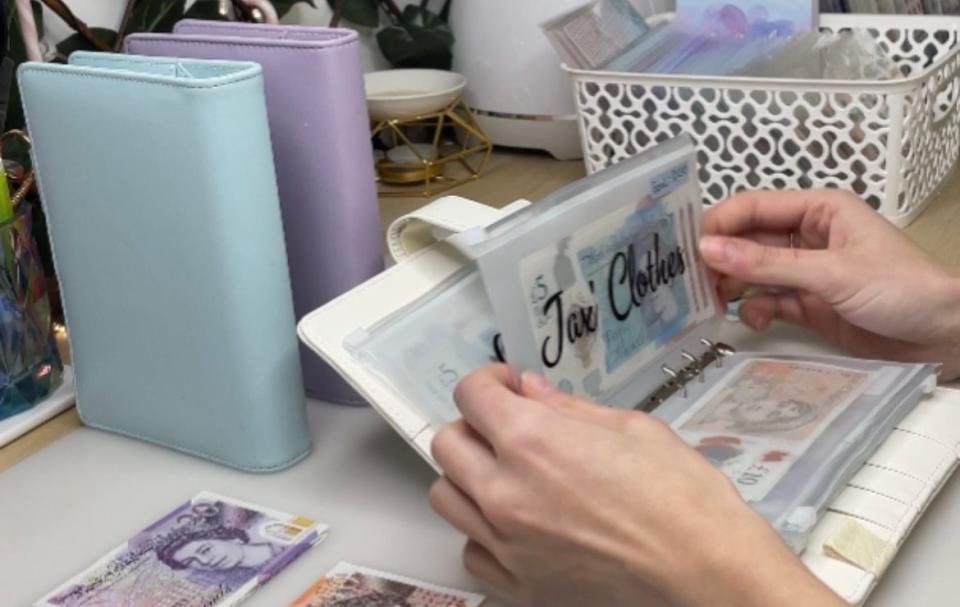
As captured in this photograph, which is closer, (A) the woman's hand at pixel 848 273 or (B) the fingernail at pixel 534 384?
(B) the fingernail at pixel 534 384

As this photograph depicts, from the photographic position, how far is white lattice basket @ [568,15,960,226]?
37.9 inches

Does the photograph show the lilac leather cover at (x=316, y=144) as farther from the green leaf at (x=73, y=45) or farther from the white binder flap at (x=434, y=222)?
the green leaf at (x=73, y=45)

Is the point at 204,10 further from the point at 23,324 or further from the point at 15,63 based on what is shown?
the point at 23,324

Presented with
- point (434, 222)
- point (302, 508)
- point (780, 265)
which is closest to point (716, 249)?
point (780, 265)

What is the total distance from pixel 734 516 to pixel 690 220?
285 millimetres

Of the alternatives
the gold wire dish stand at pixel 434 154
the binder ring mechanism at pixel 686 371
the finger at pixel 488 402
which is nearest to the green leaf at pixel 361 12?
the gold wire dish stand at pixel 434 154

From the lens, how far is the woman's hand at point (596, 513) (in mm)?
503

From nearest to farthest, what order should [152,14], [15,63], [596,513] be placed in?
1. [596,513]
2. [15,63]
3. [152,14]

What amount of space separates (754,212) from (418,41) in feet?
1.96

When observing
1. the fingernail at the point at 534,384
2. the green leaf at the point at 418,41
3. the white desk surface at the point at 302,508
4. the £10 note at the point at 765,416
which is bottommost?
the white desk surface at the point at 302,508

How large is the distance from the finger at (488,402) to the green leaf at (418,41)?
0.79m

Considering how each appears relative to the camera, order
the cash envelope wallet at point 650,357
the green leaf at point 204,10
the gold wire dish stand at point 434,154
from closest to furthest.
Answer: the cash envelope wallet at point 650,357 → the green leaf at point 204,10 → the gold wire dish stand at point 434,154

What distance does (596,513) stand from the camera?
514 millimetres

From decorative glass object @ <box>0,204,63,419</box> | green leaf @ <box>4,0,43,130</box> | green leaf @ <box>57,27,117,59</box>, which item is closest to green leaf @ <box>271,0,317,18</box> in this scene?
green leaf @ <box>57,27,117,59</box>
